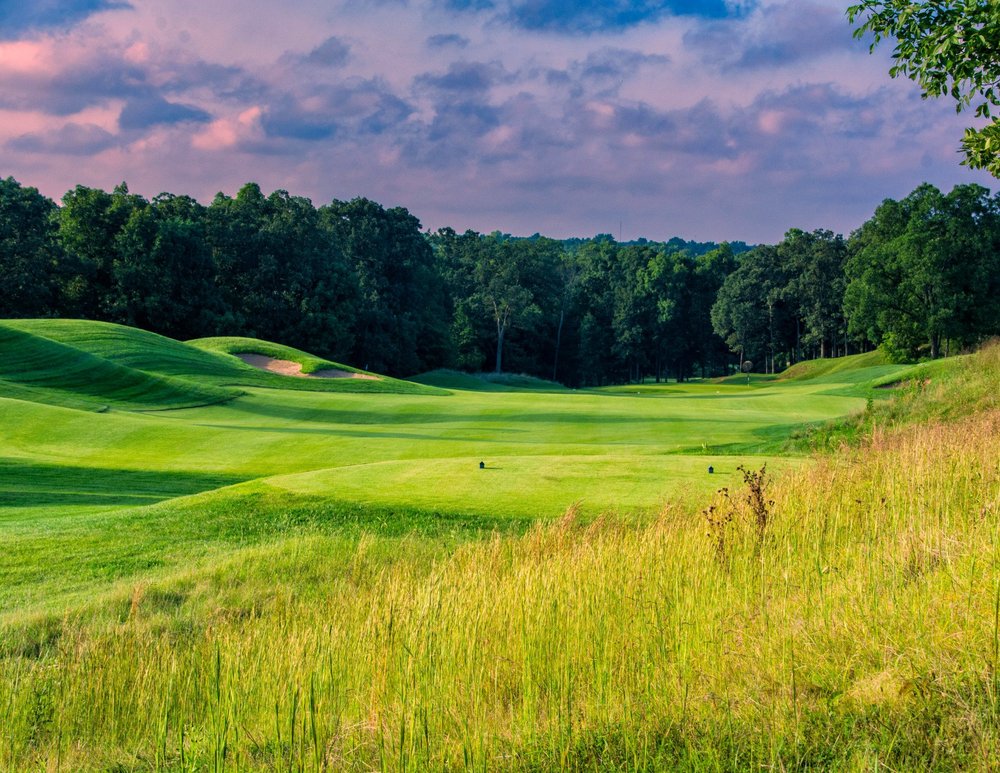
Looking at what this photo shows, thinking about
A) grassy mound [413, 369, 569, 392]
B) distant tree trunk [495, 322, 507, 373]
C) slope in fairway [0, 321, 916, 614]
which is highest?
distant tree trunk [495, 322, 507, 373]

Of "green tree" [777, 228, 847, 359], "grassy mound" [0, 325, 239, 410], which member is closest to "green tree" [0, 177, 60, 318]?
"grassy mound" [0, 325, 239, 410]

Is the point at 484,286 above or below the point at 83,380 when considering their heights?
above

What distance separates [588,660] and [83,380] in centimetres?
3127

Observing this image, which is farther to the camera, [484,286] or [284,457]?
[484,286]

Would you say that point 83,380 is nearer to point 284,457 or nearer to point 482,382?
point 284,457

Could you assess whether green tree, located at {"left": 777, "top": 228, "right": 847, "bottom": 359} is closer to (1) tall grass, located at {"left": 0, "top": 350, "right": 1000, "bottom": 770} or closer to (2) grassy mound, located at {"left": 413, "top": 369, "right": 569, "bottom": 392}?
(2) grassy mound, located at {"left": 413, "top": 369, "right": 569, "bottom": 392}

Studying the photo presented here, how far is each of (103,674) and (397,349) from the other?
6679 cm

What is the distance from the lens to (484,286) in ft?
284

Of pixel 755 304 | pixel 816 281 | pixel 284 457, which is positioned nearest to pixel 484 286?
pixel 755 304

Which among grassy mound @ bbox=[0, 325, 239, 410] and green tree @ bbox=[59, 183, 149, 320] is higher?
green tree @ bbox=[59, 183, 149, 320]

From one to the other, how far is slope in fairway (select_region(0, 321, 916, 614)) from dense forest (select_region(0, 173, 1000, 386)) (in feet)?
53.2

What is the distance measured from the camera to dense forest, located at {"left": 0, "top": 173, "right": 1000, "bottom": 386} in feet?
193

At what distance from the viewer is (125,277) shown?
2288 inches

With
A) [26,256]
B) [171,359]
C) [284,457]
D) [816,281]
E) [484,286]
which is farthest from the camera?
[484,286]
